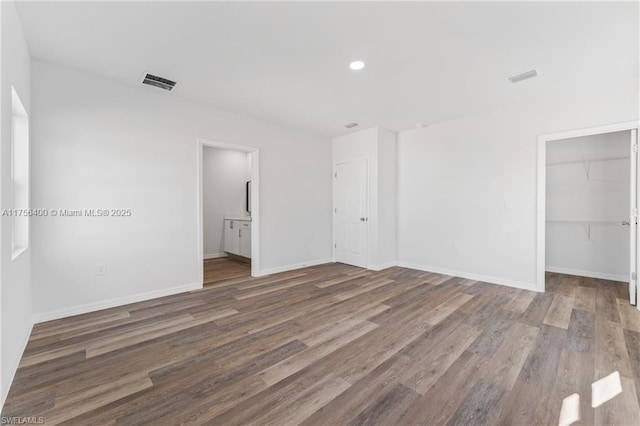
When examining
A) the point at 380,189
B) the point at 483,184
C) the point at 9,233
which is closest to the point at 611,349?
the point at 483,184

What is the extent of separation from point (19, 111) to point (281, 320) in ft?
9.79

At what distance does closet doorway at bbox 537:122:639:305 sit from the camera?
422 cm

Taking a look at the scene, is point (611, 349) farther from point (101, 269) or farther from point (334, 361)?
point (101, 269)

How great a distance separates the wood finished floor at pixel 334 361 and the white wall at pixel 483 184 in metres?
0.87

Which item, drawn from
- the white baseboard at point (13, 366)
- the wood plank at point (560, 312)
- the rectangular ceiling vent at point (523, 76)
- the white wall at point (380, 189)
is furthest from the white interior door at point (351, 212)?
the white baseboard at point (13, 366)

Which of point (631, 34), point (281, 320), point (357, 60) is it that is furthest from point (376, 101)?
point (281, 320)

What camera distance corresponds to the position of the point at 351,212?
5387mm

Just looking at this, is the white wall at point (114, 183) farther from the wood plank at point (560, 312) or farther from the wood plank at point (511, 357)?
the wood plank at point (560, 312)

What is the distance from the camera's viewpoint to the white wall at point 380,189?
4.95 metres

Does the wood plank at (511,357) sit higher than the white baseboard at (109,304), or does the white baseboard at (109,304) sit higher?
the white baseboard at (109,304)

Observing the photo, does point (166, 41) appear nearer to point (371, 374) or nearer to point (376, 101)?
point (376, 101)

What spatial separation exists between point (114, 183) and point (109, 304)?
1381 millimetres

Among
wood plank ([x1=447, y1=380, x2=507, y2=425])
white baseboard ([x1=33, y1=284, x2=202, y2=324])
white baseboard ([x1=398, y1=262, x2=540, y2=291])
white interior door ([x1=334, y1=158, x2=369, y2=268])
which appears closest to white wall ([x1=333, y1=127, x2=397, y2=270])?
white interior door ([x1=334, y1=158, x2=369, y2=268])

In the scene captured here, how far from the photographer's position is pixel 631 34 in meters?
2.28
